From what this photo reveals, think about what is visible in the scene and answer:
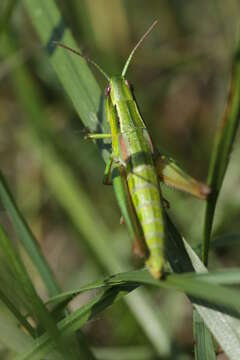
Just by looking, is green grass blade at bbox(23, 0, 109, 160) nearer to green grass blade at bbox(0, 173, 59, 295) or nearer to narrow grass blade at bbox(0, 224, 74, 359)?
green grass blade at bbox(0, 173, 59, 295)

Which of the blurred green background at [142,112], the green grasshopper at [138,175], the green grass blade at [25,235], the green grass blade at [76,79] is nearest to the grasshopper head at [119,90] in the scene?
the green grasshopper at [138,175]

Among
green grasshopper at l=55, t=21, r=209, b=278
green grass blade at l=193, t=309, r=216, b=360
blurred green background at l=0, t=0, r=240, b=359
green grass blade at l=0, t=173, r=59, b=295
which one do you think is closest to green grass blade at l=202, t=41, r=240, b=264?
green grasshopper at l=55, t=21, r=209, b=278

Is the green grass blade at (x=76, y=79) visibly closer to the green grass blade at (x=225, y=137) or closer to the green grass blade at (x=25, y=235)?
the green grass blade at (x=25, y=235)

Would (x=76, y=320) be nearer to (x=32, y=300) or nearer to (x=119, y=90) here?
(x=32, y=300)

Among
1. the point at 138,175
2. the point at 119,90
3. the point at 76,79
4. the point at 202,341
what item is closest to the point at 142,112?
the point at 119,90

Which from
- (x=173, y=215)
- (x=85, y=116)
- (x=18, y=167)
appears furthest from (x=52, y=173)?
A: (x=85, y=116)

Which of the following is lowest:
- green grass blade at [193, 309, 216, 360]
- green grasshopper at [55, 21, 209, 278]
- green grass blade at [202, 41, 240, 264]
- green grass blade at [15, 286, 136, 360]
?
green grass blade at [193, 309, 216, 360]
